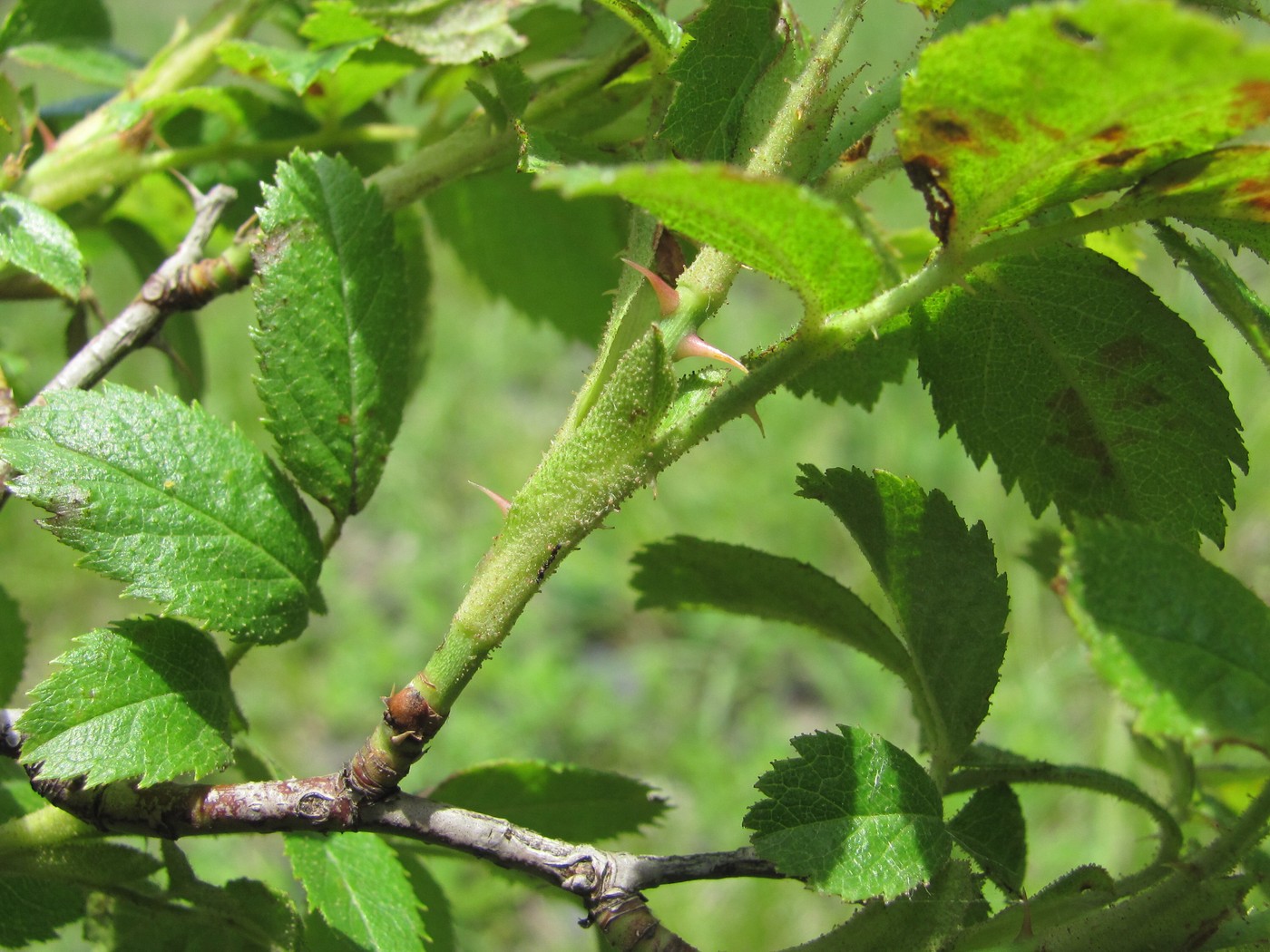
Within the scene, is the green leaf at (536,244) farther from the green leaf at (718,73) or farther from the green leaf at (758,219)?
the green leaf at (758,219)

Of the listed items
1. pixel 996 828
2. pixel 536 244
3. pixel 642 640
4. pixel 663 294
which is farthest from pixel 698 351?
pixel 642 640

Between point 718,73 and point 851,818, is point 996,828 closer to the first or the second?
point 851,818

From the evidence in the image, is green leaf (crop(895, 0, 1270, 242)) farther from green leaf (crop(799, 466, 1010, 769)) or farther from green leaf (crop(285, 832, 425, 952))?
green leaf (crop(285, 832, 425, 952))

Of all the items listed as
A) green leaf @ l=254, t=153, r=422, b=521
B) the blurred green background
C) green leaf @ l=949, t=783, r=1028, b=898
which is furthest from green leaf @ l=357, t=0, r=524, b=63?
the blurred green background

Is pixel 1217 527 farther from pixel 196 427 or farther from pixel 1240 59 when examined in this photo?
pixel 196 427

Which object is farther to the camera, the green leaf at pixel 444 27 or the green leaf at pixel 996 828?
the green leaf at pixel 444 27

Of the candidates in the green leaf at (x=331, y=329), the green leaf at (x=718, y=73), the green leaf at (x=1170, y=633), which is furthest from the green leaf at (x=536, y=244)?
the green leaf at (x=1170, y=633)
